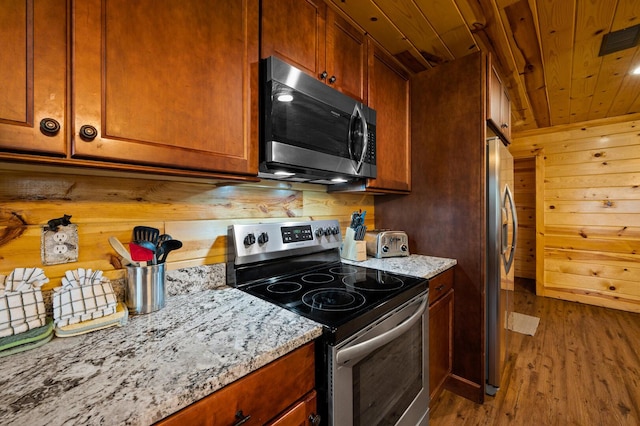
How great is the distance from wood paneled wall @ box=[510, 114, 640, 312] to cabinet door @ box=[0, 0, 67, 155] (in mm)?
4749

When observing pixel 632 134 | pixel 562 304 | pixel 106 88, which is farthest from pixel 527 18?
pixel 562 304

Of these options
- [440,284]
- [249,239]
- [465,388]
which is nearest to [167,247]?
[249,239]

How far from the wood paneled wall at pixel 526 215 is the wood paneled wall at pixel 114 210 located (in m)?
4.39

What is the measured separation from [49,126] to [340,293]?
104cm

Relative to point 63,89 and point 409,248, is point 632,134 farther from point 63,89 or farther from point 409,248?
point 63,89

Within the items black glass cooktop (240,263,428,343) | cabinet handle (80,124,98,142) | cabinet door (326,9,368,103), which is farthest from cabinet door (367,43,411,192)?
cabinet handle (80,124,98,142)

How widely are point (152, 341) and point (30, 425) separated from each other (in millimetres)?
298

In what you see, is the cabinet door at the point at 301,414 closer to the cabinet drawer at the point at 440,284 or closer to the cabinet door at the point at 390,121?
the cabinet drawer at the point at 440,284

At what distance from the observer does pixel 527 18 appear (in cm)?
161

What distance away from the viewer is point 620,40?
182 centimetres

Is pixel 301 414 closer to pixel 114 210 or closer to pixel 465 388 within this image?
pixel 114 210

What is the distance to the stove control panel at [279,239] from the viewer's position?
1271 mm

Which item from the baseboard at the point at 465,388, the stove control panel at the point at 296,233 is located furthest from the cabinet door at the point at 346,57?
the baseboard at the point at 465,388

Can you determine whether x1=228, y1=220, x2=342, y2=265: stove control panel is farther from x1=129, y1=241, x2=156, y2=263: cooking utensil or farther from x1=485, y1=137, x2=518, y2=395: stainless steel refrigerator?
x1=485, y1=137, x2=518, y2=395: stainless steel refrigerator
